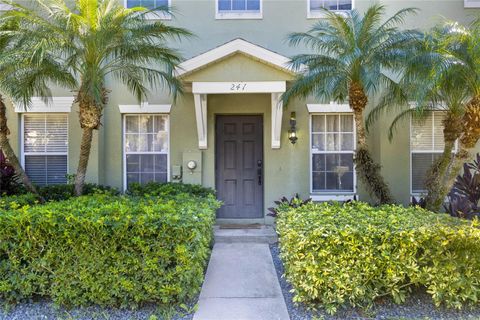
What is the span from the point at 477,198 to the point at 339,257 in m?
4.32

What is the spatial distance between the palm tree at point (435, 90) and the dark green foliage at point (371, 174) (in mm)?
797

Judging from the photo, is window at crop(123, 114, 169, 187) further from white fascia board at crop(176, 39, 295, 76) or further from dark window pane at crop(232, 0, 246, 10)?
dark window pane at crop(232, 0, 246, 10)

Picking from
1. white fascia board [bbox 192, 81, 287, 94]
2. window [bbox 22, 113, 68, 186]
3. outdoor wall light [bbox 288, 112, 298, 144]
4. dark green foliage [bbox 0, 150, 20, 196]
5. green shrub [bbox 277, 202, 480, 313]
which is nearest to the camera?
green shrub [bbox 277, 202, 480, 313]

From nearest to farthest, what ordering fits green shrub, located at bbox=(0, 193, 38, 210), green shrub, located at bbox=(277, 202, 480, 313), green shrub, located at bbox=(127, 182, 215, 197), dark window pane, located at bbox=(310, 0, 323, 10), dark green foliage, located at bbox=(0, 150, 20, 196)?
green shrub, located at bbox=(277, 202, 480, 313) → green shrub, located at bbox=(0, 193, 38, 210) → dark green foliage, located at bbox=(0, 150, 20, 196) → green shrub, located at bbox=(127, 182, 215, 197) → dark window pane, located at bbox=(310, 0, 323, 10)

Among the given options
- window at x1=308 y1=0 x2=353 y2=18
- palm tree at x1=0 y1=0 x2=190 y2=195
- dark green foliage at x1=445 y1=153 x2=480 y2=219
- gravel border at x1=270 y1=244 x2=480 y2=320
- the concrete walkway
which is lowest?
gravel border at x1=270 y1=244 x2=480 y2=320

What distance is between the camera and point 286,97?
20.0ft

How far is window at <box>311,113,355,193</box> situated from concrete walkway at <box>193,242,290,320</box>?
8.32ft

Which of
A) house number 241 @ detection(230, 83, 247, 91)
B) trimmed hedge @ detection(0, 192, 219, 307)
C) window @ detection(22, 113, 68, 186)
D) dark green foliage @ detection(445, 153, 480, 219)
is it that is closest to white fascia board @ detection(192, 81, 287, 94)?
house number 241 @ detection(230, 83, 247, 91)

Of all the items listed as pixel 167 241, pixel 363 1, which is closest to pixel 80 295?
pixel 167 241

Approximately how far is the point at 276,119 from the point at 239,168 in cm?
152

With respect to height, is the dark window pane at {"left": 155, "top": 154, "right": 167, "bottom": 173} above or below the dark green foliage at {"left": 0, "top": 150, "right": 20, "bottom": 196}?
above

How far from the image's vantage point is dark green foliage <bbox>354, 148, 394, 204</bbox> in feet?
20.1

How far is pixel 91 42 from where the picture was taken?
5.20m

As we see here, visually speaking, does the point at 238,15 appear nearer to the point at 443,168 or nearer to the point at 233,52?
the point at 233,52
